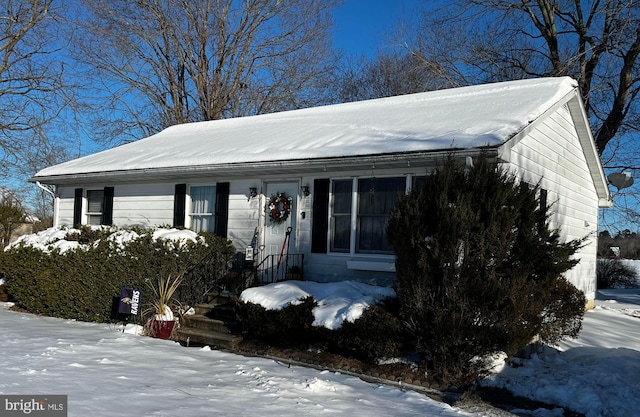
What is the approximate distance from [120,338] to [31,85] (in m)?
17.0

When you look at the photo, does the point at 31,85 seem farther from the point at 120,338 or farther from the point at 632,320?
the point at 632,320

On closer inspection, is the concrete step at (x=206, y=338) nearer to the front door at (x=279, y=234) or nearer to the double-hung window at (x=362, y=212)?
the front door at (x=279, y=234)

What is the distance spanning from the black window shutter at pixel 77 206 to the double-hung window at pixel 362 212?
7.81 metres

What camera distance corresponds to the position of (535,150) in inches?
404

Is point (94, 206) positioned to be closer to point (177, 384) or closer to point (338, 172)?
point (338, 172)

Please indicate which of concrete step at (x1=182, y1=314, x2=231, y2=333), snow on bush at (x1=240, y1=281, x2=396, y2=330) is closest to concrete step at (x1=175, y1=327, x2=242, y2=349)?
concrete step at (x1=182, y1=314, x2=231, y2=333)

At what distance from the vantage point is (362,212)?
382 inches

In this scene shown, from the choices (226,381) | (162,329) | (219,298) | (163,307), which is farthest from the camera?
(219,298)

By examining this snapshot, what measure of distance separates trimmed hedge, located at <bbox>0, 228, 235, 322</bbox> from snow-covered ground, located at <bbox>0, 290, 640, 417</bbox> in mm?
1126

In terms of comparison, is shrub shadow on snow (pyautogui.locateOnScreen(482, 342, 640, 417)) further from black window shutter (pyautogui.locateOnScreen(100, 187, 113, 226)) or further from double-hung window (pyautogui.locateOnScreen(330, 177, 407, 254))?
black window shutter (pyautogui.locateOnScreen(100, 187, 113, 226))

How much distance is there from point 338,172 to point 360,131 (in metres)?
1.28

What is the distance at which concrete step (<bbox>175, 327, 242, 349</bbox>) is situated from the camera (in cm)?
847

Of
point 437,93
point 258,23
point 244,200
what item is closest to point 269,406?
point 244,200

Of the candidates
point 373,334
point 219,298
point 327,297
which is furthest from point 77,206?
point 373,334
